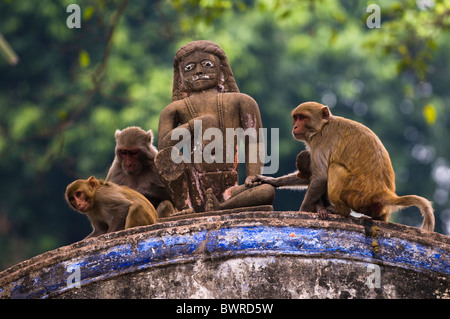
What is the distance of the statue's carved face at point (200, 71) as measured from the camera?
25.1ft

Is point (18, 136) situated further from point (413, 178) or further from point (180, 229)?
point (180, 229)

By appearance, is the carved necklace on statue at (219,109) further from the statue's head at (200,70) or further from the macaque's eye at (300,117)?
the macaque's eye at (300,117)

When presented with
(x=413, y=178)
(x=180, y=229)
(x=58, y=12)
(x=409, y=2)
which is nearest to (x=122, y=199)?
(x=180, y=229)

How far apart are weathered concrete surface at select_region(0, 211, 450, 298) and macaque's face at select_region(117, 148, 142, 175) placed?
1.33 metres

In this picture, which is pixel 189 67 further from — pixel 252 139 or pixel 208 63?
pixel 252 139

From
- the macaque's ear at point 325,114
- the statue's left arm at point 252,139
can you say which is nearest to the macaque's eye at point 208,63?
the statue's left arm at point 252,139

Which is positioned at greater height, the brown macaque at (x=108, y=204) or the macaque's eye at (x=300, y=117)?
the macaque's eye at (x=300, y=117)

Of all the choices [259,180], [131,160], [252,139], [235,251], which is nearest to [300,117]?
[252,139]

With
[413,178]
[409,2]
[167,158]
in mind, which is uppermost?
[409,2]

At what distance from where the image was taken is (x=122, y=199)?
7371mm

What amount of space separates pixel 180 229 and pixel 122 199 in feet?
3.55

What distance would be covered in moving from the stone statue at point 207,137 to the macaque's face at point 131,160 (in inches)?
17.8

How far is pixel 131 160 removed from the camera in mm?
7785

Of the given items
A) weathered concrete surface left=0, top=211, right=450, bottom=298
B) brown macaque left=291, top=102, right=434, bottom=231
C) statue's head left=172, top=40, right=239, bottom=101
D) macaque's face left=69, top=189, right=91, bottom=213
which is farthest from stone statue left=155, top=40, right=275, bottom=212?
macaque's face left=69, top=189, right=91, bottom=213
